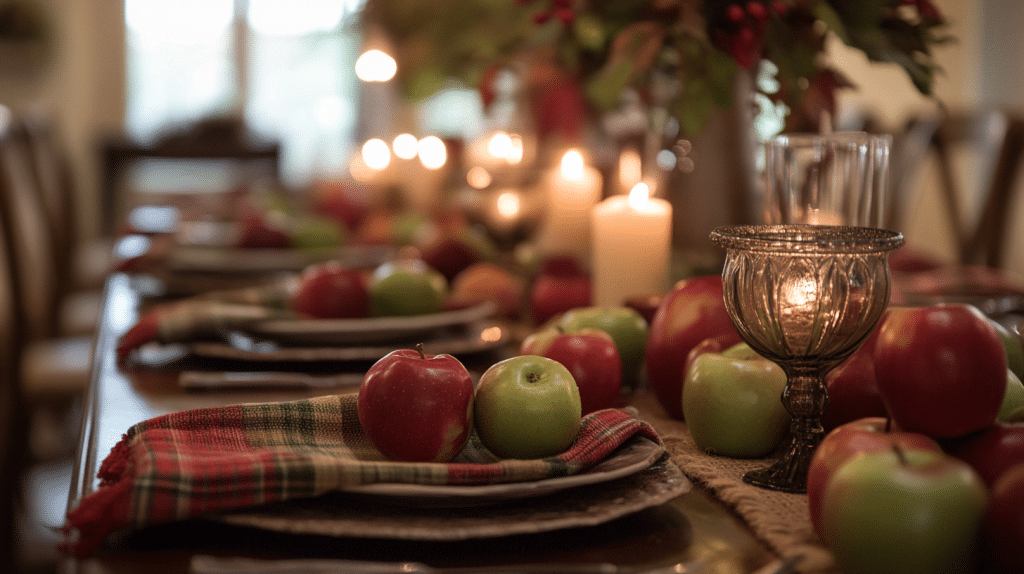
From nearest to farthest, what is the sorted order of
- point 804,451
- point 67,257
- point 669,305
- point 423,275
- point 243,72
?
point 804,451 → point 669,305 → point 423,275 → point 67,257 → point 243,72

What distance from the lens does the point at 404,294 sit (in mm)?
990

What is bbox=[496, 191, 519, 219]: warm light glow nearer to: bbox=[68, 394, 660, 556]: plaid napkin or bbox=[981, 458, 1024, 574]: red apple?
bbox=[68, 394, 660, 556]: plaid napkin

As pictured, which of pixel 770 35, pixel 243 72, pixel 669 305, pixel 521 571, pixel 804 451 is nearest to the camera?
pixel 521 571

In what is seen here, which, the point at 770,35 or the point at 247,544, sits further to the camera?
the point at 770,35

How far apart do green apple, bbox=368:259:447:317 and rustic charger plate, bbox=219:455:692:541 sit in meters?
0.51

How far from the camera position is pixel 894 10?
932 mm

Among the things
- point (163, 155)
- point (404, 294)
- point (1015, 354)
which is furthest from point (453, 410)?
point (163, 155)

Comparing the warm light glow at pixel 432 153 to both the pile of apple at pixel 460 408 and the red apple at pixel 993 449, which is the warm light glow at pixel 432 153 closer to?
the pile of apple at pixel 460 408

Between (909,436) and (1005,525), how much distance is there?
0.06m

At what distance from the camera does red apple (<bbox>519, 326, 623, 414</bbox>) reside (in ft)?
2.20

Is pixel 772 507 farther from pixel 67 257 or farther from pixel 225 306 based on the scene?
pixel 67 257

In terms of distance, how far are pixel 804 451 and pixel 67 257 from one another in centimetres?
263

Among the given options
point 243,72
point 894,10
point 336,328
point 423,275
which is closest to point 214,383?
point 336,328

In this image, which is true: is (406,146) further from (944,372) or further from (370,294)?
(944,372)
